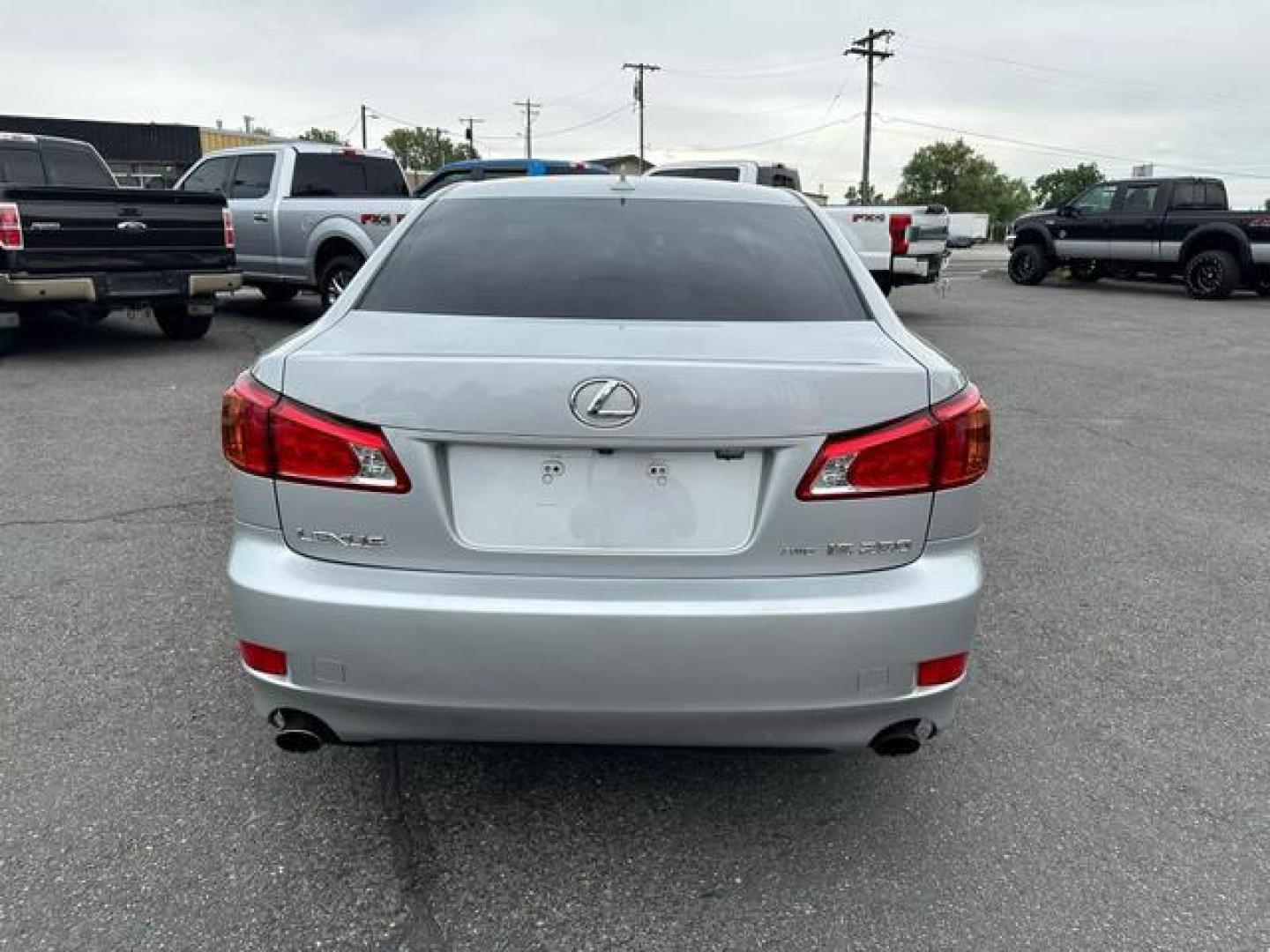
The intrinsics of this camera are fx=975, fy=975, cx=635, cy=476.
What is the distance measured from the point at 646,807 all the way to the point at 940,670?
3.04 ft

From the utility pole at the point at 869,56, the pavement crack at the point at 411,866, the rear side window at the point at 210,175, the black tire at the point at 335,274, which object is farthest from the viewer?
the utility pole at the point at 869,56

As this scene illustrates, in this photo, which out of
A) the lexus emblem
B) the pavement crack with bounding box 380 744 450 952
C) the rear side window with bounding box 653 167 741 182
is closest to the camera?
the lexus emblem

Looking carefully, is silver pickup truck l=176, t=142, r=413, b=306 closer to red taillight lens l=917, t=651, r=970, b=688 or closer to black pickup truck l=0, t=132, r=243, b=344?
black pickup truck l=0, t=132, r=243, b=344

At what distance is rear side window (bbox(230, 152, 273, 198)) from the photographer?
11.9 metres

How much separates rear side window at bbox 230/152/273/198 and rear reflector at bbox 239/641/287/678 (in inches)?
427

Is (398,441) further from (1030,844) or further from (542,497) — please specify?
(1030,844)

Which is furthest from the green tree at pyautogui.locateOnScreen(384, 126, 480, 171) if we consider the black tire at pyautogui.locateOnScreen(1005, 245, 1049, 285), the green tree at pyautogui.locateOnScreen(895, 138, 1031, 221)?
the black tire at pyautogui.locateOnScreen(1005, 245, 1049, 285)

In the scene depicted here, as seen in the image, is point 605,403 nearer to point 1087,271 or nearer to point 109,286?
point 109,286

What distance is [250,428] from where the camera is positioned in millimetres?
2219

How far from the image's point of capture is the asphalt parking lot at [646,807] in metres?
2.26

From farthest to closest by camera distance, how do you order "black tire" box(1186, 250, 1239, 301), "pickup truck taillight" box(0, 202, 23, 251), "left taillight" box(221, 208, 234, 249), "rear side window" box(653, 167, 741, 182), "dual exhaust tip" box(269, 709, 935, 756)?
"black tire" box(1186, 250, 1239, 301)
"rear side window" box(653, 167, 741, 182)
"left taillight" box(221, 208, 234, 249)
"pickup truck taillight" box(0, 202, 23, 251)
"dual exhaust tip" box(269, 709, 935, 756)

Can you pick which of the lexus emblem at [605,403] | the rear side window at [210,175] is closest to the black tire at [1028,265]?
the rear side window at [210,175]

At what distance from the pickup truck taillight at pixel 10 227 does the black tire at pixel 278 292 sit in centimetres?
367

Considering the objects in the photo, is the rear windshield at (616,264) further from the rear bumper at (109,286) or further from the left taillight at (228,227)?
the left taillight at (228,227)
